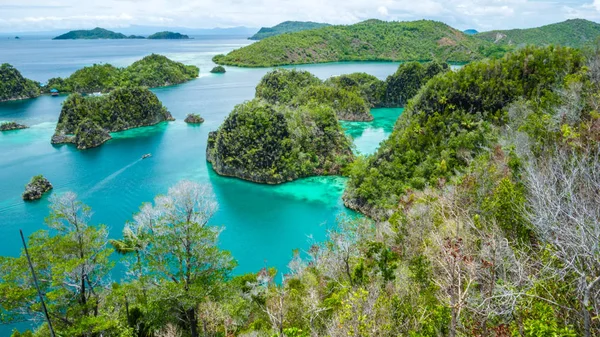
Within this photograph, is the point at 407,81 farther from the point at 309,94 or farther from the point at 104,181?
the point at 104,181

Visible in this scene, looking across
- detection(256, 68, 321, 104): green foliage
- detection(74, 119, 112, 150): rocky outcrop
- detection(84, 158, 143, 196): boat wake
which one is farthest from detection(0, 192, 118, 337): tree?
detection(256, 68, 321, 104): green foliage

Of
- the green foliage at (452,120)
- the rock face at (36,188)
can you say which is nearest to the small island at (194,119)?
the rock face at (36,188)

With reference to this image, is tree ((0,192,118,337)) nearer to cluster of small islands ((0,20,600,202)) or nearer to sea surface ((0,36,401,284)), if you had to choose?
sea surface ((0,36,401,284))

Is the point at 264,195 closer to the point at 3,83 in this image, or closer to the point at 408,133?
the point at 408,133

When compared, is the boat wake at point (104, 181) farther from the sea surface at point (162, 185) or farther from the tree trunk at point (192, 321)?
the tree trunk at point (192, 321)

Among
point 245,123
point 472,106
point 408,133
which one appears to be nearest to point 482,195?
point 408,133

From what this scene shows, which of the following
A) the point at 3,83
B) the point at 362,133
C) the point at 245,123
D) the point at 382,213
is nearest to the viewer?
the point at 382,213

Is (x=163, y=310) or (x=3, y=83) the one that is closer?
(x=163, y=310)
